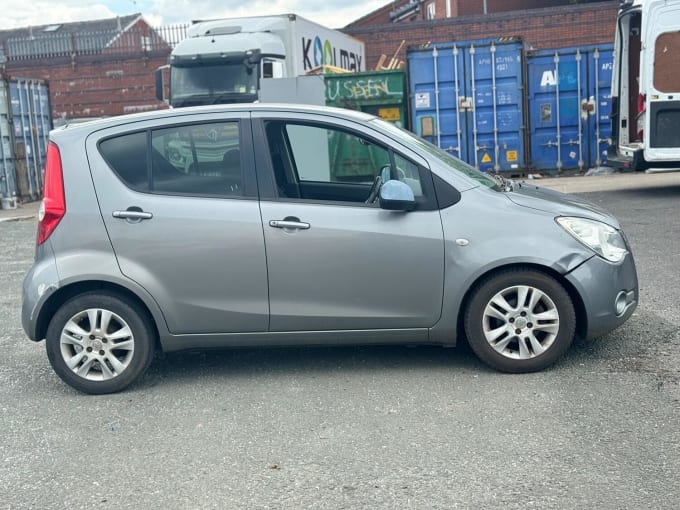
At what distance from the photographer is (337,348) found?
245 inches

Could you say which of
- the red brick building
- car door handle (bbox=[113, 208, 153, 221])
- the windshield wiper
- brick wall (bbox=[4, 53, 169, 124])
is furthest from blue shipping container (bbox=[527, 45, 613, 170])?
brick wall (bbox=[4, 53, 169, 124])

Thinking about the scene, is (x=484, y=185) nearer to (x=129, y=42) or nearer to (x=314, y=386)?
(x=314, y=386)

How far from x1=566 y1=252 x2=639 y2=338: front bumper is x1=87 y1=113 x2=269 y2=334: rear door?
1.96 metres

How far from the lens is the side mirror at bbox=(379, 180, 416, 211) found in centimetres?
526

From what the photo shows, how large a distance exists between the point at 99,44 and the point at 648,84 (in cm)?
2526

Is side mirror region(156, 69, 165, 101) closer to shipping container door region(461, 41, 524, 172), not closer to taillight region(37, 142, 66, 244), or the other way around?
shipping container door region(461, 41, 524, 172)

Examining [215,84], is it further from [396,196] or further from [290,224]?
[396,196]

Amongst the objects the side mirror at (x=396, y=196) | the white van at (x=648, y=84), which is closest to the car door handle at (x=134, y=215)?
the side mirror at (x=396, y=196)

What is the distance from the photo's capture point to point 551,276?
5.31 meters

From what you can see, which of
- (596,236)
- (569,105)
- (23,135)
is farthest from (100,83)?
(596,236)

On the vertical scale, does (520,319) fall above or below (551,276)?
below

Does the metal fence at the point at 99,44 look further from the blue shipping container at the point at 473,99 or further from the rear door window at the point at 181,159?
the rear door window at the point at 181,159

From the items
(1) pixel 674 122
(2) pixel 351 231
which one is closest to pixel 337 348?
(2) pixel 351 231

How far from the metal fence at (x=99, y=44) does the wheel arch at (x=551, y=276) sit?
26966 millimetres
